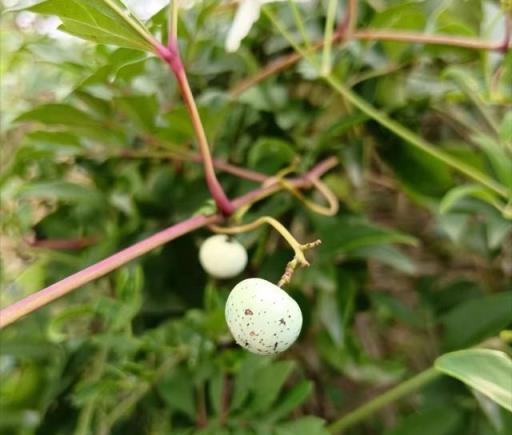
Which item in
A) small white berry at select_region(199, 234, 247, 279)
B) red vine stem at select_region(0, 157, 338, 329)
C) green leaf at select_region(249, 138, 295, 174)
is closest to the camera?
red vine stem at select_region(0, 157, 338, 329)

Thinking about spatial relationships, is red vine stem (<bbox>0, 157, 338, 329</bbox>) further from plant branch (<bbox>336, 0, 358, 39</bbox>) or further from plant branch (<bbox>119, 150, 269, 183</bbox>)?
plant branch (<bbox>336, 0, 358, 39</bbox>)

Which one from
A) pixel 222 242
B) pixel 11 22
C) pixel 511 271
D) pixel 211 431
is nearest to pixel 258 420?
pixel 211 431

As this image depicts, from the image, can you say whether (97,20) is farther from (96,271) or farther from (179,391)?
(179,391)

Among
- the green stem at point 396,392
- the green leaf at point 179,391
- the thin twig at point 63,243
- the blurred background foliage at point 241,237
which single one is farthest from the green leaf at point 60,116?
the green stem at point 396,392

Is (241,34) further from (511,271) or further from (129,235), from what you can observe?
(511,271)

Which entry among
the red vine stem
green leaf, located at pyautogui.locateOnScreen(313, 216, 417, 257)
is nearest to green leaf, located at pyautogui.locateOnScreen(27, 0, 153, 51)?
the red vine stem

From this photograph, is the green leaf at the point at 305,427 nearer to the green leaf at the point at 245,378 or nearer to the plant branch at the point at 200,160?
the green leaf at the point at 245,378
